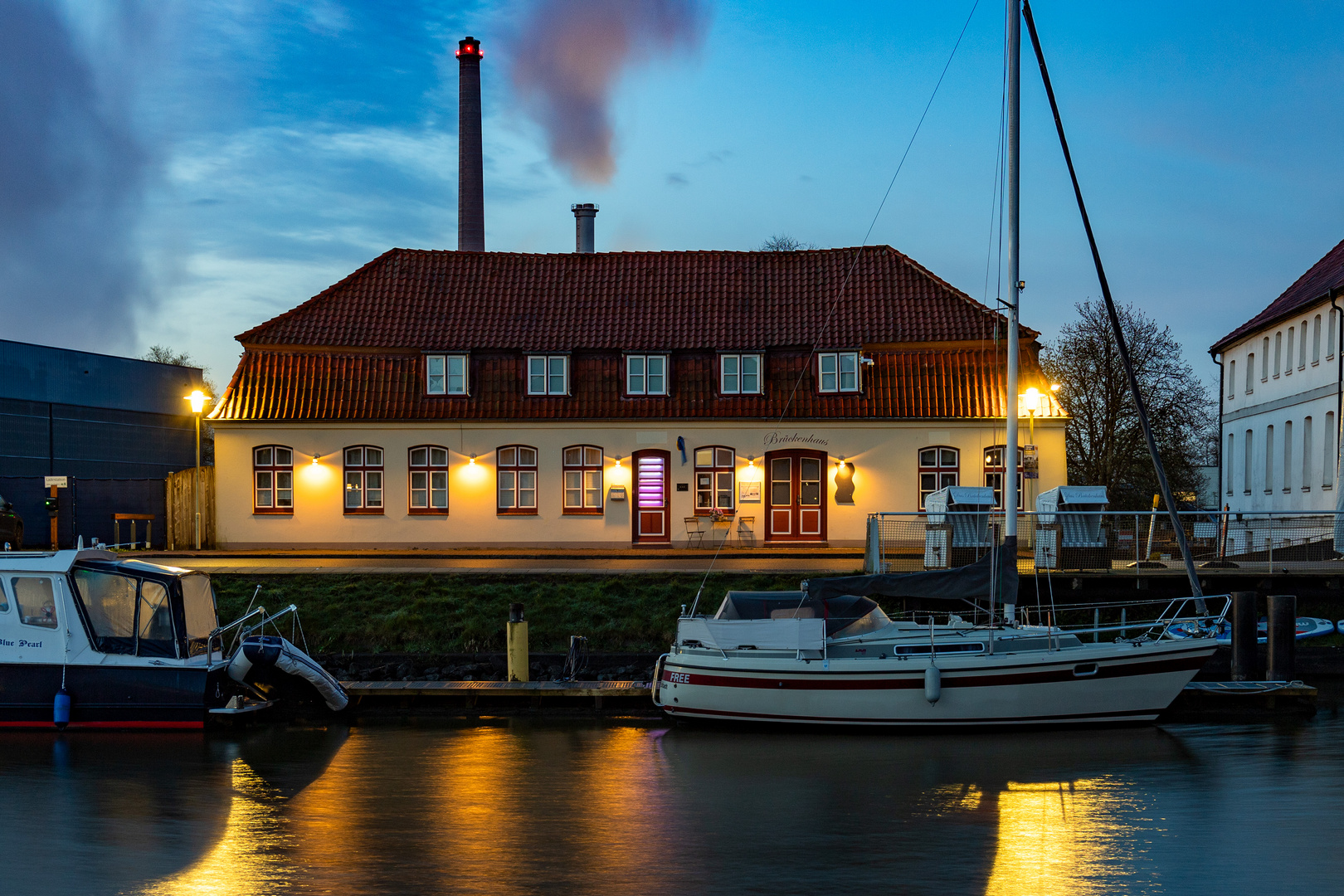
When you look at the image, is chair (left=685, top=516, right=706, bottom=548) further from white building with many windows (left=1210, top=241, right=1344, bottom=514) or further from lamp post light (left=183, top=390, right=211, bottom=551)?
white building with many windows (left=1210, top=241, right=1344, bottom=514)

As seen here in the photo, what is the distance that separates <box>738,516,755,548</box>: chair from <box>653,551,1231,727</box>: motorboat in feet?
54.1

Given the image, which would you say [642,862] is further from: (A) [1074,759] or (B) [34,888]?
(A) [1074,759]

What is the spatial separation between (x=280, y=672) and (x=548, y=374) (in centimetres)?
1879

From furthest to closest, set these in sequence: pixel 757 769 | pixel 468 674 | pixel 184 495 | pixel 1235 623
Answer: pixel 184 495, pixel 468 674, pixel 1235 623, pixel 757 769

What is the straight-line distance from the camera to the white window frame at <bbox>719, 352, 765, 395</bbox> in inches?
1428

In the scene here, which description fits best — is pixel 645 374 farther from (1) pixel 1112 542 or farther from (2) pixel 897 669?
(2) pixel 897 669

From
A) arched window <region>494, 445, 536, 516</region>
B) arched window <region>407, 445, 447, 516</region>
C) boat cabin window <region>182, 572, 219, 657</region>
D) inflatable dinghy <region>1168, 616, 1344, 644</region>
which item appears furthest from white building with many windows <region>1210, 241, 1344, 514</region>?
boat cabin window <region>182, 572, 219, 657</region>

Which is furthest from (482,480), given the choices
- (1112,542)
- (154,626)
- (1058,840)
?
(1058,840)

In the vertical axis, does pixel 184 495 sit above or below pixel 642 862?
above

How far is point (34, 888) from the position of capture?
1194 cm

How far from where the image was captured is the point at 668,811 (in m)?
14.4

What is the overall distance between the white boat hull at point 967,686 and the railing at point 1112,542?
5.66m

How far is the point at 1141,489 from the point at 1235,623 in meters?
26.8

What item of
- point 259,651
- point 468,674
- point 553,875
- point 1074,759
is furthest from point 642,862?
A: point 468,674
